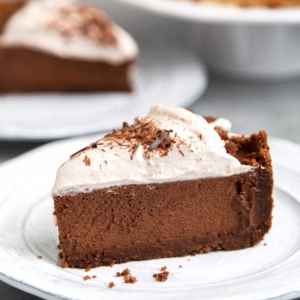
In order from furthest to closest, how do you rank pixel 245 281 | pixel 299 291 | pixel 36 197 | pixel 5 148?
pixel 5 148 → pixel 36 197 → pixel 245 281 → pixel 299 291

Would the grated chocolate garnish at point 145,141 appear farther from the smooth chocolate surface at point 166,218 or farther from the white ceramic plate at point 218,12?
the white ceramic plate at point 218,12

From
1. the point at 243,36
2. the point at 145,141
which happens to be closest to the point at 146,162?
the point at 145,141

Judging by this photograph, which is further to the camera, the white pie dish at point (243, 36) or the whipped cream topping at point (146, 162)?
the white pie dish at point (243, 36)

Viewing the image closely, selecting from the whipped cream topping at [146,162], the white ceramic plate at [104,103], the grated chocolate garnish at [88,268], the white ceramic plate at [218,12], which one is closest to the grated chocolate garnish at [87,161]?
the whipped cream topping at [146,162]

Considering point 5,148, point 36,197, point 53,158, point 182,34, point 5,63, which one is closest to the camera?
point 36,197

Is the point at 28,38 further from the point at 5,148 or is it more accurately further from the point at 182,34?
the point at 182,34

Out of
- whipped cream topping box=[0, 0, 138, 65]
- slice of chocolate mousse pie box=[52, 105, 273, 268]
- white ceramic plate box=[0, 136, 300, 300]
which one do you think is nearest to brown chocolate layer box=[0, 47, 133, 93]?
whipped cream topping box=[0, 0, 138, 65]

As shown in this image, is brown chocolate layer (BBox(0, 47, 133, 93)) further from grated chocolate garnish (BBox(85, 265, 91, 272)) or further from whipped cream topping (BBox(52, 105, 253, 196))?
grated chocolate garnish (BBox(85, 265, 91, 272))

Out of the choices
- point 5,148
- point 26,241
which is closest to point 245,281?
point 26,241
